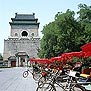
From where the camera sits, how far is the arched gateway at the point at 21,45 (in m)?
→ 87.2

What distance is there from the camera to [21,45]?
87.9m

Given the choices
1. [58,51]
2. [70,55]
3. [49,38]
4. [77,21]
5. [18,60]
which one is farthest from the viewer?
[18,60]

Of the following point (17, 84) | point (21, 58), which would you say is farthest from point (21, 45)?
point (17, 84)

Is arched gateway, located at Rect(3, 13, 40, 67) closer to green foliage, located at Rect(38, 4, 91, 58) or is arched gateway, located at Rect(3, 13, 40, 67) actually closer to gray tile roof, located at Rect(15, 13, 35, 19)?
gray tile roof, located at Rect(15, 13, 35, 19)

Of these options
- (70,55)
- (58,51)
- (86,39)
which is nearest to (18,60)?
(58,51)

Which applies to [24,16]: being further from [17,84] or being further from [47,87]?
[47,87]

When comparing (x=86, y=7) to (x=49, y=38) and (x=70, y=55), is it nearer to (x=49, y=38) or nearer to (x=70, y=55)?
(x=49, y=38)

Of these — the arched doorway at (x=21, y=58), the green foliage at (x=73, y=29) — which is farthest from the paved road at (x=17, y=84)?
the arched doorway at (x=21, y=58)

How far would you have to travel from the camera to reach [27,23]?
92.1m

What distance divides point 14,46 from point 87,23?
59.3m

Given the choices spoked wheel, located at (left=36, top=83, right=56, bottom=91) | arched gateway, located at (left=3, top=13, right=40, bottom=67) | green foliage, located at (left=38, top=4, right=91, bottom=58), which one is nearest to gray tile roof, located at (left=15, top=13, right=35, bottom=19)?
arched gateway, located at (left=3, top=13, right=40, bottom=67)

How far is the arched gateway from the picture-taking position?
8725 centimetres

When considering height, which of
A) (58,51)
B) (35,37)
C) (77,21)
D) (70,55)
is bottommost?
(70,55)

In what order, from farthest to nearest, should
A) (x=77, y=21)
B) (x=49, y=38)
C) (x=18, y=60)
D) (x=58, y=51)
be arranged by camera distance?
(x=18, y=60), (x=49, y=38), (x=58, y=51), (x=77, y=21)
